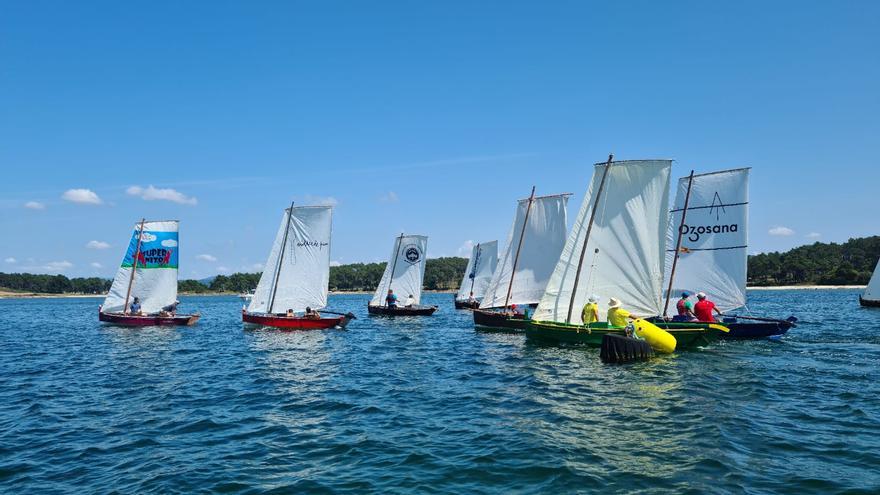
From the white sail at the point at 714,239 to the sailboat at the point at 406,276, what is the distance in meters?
27.3

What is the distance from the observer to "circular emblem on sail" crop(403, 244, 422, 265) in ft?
194

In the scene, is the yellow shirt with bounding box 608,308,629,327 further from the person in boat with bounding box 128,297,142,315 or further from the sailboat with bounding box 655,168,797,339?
the person in boat with bounding box 128,297,142,315

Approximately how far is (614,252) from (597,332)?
4.67 metres

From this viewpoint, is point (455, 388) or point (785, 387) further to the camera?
point (455, 388)

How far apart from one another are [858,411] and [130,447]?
19.2m

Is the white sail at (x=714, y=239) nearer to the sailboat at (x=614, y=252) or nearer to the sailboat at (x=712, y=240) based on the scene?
the sailboat at (x=712, y=240)

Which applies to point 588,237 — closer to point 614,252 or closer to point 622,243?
point 614,252

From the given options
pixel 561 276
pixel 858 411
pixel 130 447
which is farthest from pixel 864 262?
pixel 130 447

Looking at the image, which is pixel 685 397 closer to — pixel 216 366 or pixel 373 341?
pixel 216 366

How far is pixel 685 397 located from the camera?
56.7ft

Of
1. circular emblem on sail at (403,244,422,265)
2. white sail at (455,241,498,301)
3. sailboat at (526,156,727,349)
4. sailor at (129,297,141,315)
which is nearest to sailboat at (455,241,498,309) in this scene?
white sail at (455,241,498,301)

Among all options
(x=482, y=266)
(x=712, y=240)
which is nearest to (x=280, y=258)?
(x=712, y=240)

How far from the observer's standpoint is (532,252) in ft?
151

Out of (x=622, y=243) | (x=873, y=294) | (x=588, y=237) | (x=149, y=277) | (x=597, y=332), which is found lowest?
(x=597, y=332)
